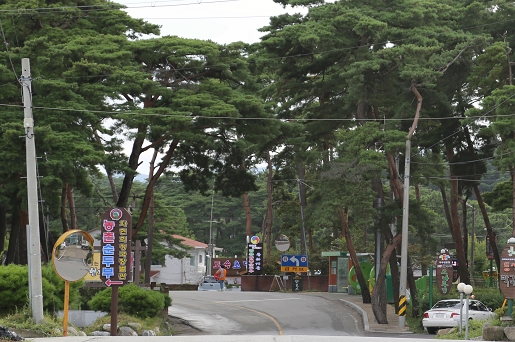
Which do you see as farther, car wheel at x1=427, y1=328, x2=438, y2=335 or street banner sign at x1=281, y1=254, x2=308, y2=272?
street banner sign at x1=281, y1=254, x2=308, y2=272

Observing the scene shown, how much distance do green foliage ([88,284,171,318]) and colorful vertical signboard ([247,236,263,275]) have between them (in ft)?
86.9

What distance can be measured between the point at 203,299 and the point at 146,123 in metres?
17.2

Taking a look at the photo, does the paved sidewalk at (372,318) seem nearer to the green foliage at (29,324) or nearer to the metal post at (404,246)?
the metal post at (404,246)

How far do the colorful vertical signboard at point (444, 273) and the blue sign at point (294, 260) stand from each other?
1800 centimetres

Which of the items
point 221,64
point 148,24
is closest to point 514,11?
point 221,64

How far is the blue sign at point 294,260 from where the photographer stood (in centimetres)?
5681

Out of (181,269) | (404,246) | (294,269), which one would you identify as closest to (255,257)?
(294,269)

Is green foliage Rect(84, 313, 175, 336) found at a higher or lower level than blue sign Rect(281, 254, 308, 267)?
lower

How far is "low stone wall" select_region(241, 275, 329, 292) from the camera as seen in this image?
193 ft

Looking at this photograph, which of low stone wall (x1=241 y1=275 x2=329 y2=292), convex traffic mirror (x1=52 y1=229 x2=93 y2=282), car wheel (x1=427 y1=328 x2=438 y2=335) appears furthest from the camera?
low stone wall (x1=241 y1=275 x2=329 y2=292)

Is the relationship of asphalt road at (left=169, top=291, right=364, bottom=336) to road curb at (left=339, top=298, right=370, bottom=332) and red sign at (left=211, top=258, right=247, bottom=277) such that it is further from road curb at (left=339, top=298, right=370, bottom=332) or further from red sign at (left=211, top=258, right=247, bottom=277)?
red sign at (left=211, top=258, right=247, bottom=277)

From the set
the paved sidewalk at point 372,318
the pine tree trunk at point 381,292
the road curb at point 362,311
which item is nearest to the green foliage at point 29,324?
the paved sidewalk at point 372,318

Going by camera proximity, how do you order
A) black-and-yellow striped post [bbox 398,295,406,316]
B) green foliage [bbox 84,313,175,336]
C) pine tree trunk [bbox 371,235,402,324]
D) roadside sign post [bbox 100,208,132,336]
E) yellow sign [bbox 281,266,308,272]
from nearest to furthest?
roadside sign post [bbox 100,208,132,336], green foliage [bbox 84,313,175,336], black-and-yellow striped post [bbox 398,295,406,316], pine tree trunk [bbox 371,235,402,324], yellow sign [bbox 281,266,308,272]

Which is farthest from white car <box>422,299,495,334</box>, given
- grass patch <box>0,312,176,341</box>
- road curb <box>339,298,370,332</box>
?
grass patch <box>0,312,176,341</box>
